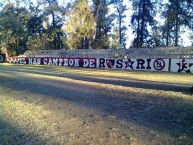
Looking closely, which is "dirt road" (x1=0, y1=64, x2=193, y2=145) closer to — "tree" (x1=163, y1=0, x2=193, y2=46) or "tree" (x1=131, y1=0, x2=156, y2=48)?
"tree" (x1=163, y1=0, x2=193, y2=46)

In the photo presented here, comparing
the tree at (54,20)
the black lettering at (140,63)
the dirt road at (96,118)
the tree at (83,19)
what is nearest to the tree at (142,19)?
the tree at (83,19)

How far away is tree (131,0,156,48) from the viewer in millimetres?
50594

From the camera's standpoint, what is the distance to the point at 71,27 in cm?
4722

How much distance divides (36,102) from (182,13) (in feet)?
125

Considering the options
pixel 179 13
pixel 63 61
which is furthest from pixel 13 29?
pixel 179 13

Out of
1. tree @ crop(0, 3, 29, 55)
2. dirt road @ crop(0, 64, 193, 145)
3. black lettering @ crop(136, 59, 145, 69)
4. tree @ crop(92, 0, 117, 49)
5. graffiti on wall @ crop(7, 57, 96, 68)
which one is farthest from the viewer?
tree @ crop(0, 3, 29, 55)

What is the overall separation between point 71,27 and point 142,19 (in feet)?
44.3

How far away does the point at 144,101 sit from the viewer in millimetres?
9055

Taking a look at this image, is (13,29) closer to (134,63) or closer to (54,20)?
(54,20)

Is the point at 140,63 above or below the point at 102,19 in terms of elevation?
below

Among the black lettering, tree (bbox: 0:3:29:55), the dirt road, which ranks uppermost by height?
tree (bbox: 0:3:29:55)

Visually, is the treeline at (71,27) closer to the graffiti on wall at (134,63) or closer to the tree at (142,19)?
the tree at (142,19)

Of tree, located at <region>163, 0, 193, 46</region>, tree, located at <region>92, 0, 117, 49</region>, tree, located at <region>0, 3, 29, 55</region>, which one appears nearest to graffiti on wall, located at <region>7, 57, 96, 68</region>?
tree, located at <region>92, 0, 117, 49</region>

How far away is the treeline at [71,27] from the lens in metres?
50.7
